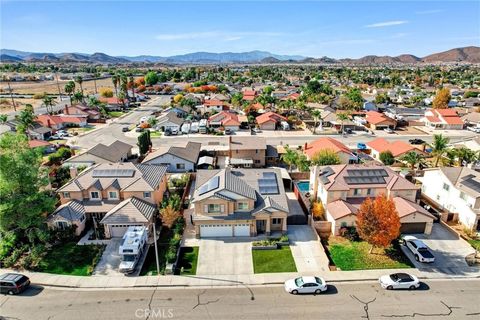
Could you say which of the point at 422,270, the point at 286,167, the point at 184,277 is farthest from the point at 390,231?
the point at 286,167

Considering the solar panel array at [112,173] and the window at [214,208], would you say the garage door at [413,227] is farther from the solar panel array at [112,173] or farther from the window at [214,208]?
the solar panel array at [112,173]

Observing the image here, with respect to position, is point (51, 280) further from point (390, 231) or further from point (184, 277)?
point (390, 231)

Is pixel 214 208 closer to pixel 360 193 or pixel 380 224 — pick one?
pixel 380 224

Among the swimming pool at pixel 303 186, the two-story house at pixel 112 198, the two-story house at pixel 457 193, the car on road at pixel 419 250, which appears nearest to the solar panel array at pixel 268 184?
the swimming pool at pixel 303 186

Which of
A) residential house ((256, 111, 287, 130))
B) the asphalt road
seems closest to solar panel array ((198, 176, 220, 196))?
the asphalt road

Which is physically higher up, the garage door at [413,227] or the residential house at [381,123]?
the residential house at [381,123]

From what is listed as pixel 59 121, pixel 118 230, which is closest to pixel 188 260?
pixel 118 230
